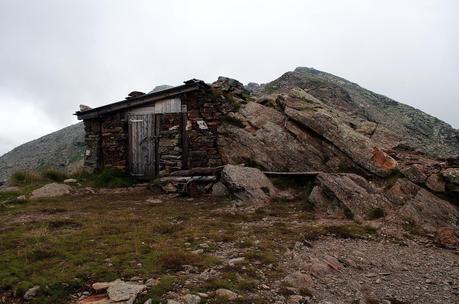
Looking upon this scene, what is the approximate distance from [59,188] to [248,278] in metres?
10.6

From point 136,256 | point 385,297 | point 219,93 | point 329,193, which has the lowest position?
point 385,297

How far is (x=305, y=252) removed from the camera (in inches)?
311

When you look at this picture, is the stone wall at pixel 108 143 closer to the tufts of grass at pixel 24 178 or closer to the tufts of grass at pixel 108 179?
the tufts of grass at pixel 108 179

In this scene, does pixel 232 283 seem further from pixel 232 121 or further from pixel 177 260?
pixel 232 121

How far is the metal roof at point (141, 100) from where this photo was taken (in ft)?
54.8

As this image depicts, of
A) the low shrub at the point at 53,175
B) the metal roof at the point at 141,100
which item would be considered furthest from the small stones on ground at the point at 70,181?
the metal roof at the point at 141,100

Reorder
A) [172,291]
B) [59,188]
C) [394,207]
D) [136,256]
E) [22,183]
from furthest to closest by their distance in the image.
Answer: [22,183] < [59,188] < [394,207] < [136,256] < [172,291]

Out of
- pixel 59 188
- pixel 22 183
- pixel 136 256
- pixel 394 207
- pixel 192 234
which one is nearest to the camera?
pixel 136 256

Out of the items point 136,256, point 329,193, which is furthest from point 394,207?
point 136,256

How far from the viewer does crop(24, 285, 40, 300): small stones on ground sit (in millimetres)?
5566

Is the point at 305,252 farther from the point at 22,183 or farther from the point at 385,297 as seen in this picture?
the point at 22,183

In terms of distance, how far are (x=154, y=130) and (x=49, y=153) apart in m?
23.9

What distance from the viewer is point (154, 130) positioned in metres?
17.0

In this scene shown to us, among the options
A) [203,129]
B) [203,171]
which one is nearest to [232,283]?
[203,171]
